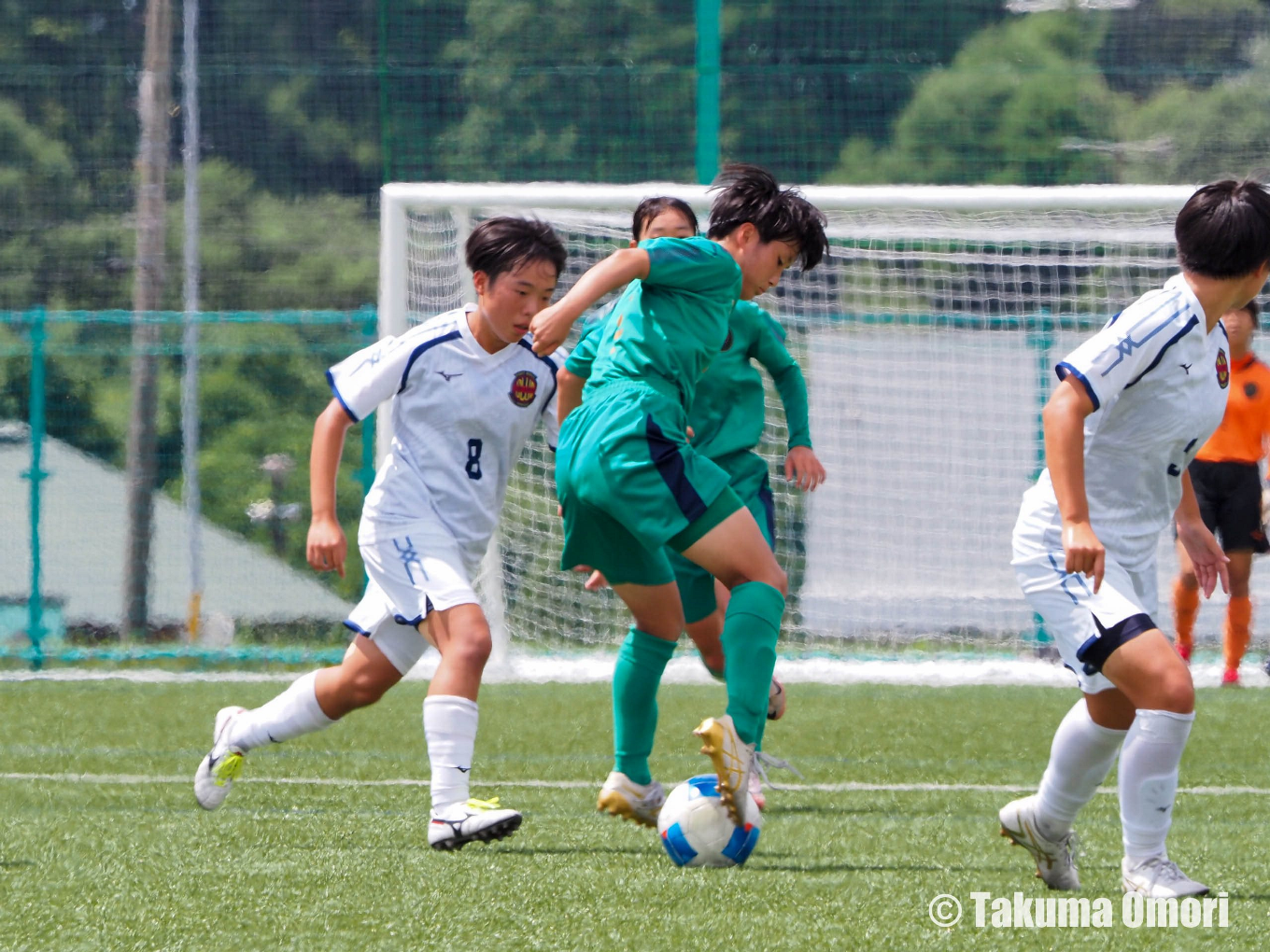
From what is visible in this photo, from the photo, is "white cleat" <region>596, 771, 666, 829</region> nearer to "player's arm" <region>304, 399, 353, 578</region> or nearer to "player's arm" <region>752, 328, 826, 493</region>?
"player's arm" <region>304, 399, 353, 578</region>

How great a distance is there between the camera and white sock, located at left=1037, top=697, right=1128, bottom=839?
367cm

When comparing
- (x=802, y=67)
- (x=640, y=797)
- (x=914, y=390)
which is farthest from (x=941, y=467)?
(x=640, y=797)

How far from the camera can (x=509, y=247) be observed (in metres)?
4.45

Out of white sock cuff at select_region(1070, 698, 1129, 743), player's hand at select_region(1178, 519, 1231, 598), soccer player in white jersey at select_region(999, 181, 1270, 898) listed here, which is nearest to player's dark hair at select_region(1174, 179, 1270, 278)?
soccer player in white jersey at select_region(999, 181, 1270, 898)

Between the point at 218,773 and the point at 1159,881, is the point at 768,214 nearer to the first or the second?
the point at 1159,881

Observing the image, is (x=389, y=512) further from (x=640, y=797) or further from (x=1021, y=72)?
(x=1021, y=72)

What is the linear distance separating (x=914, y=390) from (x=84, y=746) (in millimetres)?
5262

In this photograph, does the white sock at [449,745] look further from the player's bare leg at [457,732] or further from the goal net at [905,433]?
the goal net at [905,433]

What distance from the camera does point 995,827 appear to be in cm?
471

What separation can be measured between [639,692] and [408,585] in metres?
0.66

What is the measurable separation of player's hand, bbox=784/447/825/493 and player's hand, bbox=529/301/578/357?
1.98 m

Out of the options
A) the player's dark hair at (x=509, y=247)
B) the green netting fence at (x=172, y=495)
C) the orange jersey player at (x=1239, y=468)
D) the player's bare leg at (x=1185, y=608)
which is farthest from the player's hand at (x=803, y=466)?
the green netting fence at (x=172, y=495)

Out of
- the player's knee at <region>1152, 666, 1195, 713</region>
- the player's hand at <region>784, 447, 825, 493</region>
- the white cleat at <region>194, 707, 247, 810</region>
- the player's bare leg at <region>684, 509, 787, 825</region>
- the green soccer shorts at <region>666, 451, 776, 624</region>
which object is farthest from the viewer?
the player's hand at <region>784, 447, 825, 493</region>

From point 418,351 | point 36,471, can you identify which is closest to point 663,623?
point 418,351
